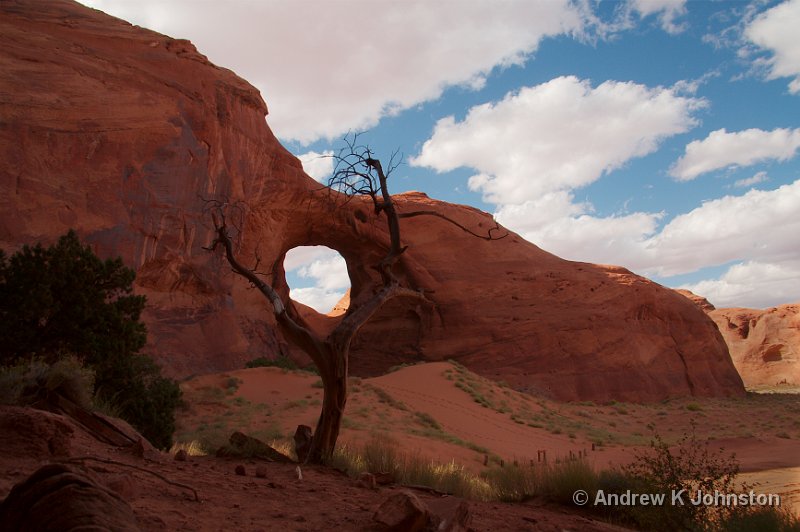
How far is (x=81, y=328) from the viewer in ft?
36.2

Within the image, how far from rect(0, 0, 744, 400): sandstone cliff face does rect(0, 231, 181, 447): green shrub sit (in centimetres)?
518

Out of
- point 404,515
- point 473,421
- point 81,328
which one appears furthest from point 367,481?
point 473,421

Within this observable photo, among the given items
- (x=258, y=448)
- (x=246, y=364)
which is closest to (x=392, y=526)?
(x=258, y=448)

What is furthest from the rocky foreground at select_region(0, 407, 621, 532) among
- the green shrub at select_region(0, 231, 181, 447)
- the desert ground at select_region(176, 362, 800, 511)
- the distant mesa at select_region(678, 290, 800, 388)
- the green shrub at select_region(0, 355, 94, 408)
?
the distant mesa at select_region(678, 290, 800, 388)

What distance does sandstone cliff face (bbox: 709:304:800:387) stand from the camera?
55219mm

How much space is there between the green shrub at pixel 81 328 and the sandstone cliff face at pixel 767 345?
58.7m

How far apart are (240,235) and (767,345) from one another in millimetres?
55060

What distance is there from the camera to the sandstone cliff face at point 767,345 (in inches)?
2174

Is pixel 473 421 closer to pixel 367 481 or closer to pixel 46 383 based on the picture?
pixel 367 481

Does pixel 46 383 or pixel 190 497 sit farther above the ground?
pixel 46 383

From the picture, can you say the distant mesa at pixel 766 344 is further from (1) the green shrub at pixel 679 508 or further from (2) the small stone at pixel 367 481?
(2) the small stone at pixel 367 481

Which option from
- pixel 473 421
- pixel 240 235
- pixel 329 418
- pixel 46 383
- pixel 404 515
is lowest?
pixel 473 421

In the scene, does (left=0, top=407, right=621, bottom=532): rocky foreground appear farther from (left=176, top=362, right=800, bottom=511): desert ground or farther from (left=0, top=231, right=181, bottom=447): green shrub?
(left=0, top=231, right=181, bottom=447): green shrub

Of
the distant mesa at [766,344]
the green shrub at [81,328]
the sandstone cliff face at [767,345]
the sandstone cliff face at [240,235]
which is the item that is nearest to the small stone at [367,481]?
the sandstone cliff face at [240,235]
